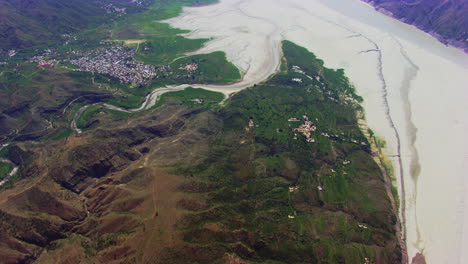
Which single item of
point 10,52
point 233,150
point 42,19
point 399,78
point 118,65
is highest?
point 399,78

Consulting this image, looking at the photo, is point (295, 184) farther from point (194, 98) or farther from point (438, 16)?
point (438, 16)

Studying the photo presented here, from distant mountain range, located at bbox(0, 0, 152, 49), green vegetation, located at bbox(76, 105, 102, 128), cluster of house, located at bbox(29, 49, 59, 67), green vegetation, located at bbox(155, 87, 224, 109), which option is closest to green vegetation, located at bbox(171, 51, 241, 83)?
green vegetation, located at bbox(155, 87, 224, 109)

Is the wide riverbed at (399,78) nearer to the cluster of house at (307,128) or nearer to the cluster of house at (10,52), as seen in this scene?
the cluster of house at (307,128)

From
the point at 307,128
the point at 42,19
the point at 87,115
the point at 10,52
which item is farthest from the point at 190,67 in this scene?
the point at 42,19

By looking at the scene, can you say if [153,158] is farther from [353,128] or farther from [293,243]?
[353,128]

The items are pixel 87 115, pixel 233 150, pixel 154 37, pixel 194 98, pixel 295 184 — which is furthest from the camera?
pixel 154 37

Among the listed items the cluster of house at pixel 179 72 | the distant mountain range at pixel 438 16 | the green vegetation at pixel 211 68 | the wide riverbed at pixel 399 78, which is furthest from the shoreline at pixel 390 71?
the cluster of house at pixel 179 72
